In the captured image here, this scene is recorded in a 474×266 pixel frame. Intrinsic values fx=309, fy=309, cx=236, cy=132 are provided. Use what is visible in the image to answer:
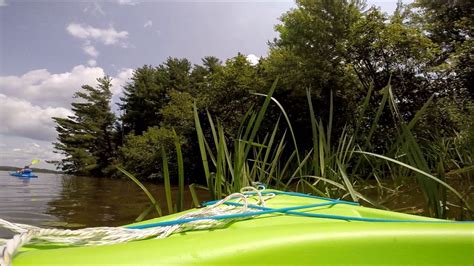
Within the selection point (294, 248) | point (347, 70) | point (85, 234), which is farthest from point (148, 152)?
point (294, 248)

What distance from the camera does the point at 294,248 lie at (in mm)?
608

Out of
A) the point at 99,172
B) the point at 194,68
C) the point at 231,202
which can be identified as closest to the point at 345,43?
the point at 231,202

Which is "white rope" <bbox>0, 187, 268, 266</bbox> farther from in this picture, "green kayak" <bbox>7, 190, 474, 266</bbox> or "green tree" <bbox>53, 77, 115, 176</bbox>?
"green tree" <bbox>53, 77, 115, 176</bbox>

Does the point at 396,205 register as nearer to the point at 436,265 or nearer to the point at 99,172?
the point at 436,265

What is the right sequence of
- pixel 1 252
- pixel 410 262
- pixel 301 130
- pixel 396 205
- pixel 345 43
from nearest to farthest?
pixel 1 252 → pixel 410 262 → pixel 396 205 → pixel 345 43 → pixel 301 130

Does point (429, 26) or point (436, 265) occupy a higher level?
point (429, 26)

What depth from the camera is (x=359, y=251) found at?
629 millimetres

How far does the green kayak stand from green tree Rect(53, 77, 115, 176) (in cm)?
2170

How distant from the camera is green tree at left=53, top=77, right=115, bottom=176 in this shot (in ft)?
69.5

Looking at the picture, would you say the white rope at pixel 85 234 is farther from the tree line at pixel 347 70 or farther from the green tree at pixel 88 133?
the green tree at pixel 88 133

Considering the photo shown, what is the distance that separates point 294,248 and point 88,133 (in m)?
24.2

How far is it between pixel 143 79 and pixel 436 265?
22.7m

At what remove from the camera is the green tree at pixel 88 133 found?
21.2 metres

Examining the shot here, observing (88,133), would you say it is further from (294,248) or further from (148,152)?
(294,248)
